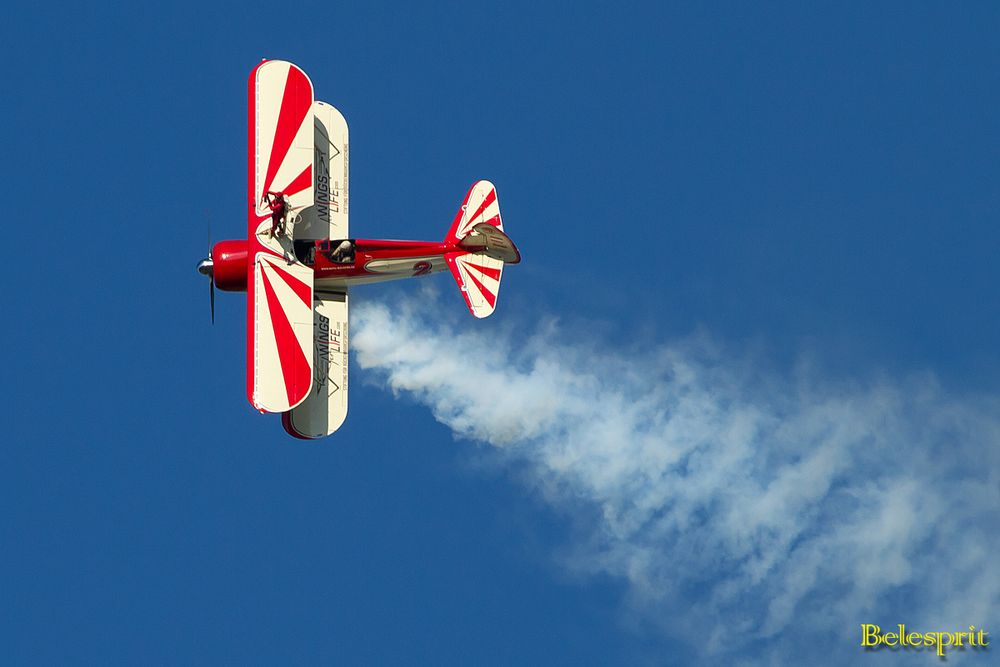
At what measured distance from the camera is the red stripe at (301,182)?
2847 centimetres

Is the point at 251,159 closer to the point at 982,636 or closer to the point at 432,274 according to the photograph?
the point at 432,274

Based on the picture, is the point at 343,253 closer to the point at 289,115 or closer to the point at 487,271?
the point at 289,115

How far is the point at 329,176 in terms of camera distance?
29.8 metres

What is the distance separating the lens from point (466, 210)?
30.7 m

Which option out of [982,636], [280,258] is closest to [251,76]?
[280,258]

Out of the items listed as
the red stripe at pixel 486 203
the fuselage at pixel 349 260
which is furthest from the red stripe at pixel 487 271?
the red stripe at pixel 486 203

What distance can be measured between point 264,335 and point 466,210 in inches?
212

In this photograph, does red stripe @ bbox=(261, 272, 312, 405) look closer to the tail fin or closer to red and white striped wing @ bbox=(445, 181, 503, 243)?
the tail fin

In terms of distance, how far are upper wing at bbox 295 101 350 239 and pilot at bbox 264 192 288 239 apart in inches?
30.2

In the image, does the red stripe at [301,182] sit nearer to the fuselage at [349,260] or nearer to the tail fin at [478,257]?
the fuselage at [349,260]

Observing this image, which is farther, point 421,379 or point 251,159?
point 421,379

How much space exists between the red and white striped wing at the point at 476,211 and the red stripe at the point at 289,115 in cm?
374

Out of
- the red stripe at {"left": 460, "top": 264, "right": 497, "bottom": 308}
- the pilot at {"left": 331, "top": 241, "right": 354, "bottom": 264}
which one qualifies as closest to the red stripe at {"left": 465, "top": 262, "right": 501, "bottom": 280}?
the red stripe at {"left": 460, "top": 264, "right": 497, "bottom": 308}

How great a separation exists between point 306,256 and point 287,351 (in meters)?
1.98
